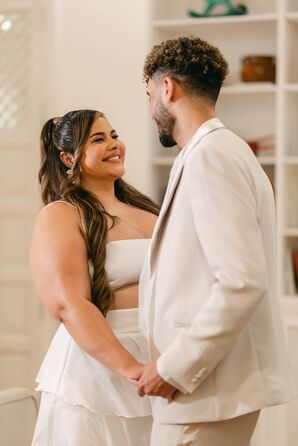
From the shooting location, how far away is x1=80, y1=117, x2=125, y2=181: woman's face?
101 inches

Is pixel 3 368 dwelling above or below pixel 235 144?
below

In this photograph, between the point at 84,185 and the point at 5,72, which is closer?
the point at 84,185

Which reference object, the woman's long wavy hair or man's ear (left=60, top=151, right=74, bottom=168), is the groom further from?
man's ear (left=60, top=151, right=74, bottom=168)

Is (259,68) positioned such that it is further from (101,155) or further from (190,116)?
(190,116)

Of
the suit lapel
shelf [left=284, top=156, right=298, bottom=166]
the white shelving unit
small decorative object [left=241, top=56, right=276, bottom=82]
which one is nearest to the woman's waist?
the suit lapel

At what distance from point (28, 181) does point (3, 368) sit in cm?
104

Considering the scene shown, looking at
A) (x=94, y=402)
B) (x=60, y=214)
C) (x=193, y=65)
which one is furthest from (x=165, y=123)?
(x=94, y=402)

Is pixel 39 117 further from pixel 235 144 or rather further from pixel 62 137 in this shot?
→ pixel 235 144

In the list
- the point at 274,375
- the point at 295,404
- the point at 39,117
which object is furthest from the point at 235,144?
the point at 39,117

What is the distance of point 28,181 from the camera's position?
491 cm

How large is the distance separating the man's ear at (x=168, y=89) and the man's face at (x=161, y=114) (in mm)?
17

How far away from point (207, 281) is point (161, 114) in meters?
0.41

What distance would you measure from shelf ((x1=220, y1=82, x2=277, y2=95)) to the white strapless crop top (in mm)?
2508

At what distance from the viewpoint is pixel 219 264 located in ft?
5.89
